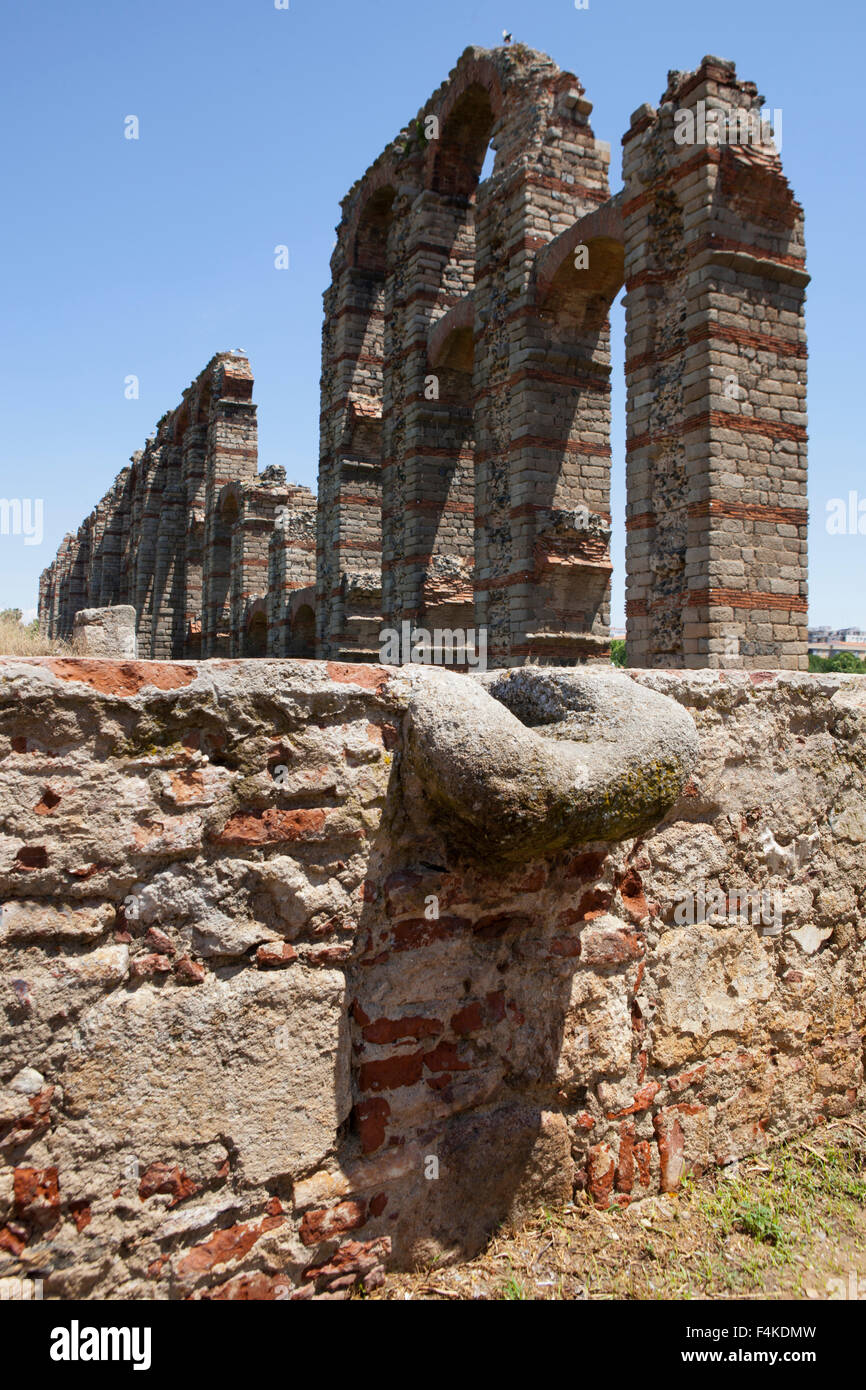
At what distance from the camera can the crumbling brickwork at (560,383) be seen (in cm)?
891

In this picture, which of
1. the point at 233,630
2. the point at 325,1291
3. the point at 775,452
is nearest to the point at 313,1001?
the point at 325,1291

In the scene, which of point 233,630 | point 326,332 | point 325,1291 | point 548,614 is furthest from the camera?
point 233,630

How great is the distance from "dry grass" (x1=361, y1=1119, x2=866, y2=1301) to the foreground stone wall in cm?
7

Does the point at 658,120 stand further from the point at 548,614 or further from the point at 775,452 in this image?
the point at 548,614

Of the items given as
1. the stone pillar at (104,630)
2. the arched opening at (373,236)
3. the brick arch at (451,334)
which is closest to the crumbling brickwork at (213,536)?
the arched opening at (373,236)

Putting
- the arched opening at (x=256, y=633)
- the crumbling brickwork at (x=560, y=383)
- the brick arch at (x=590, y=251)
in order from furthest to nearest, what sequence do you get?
the arched opening at (x=256, y=633)
the brick arch at (x=590, y=251)
the crumbling brickwork at (x=560, y=383)

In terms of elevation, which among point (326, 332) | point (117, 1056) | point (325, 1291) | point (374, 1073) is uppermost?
point (326, 332)

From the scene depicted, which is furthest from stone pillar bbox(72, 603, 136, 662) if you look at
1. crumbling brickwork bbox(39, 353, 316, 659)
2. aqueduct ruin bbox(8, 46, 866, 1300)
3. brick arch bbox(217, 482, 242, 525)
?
brick arch bbox(217, 482, 242, 525)

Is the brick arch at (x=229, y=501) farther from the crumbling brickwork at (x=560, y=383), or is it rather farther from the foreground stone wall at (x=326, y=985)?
the foreground stone wall at (x=326, y=985)

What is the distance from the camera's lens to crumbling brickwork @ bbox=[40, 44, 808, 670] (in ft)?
29.2

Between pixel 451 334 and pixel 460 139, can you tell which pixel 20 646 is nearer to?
pixel 451 334

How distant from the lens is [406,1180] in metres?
2.05

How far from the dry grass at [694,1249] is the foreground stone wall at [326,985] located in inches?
2.9

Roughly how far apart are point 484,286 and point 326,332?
6660 millimetres
